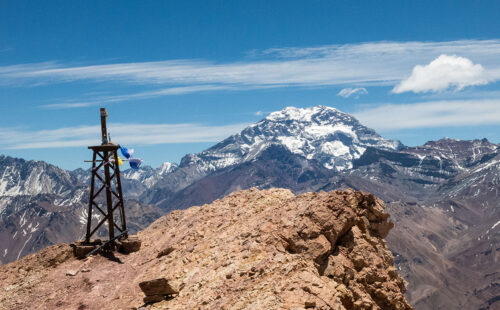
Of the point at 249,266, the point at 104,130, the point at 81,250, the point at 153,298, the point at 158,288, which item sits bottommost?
the point at 153,298

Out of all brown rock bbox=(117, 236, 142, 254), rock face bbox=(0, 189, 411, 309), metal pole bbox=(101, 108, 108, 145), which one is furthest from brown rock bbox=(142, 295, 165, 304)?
metal pole bbox=(101, 108, 108, 145)

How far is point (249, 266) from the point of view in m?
24.0

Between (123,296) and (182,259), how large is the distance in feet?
10.8

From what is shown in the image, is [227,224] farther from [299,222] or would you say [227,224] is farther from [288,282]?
[288,282]

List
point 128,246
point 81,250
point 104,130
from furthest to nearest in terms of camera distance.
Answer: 1. point 104,130
2. point 128,246
3. point 81,250

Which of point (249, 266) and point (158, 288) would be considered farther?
point (158, 288)

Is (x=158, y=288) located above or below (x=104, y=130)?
Answer: below

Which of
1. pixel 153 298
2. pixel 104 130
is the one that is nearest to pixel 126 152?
pixel 104 130

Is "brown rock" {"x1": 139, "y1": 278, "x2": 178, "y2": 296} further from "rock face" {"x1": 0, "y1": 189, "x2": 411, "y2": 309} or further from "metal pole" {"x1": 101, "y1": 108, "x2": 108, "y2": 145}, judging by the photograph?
"metal pole" {"x1": 101, "y1": 108, "x2": 108, "y2": 145}

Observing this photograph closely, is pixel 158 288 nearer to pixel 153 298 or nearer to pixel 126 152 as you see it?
pixel 153 298

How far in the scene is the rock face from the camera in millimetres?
22031

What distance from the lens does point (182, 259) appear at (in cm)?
2898

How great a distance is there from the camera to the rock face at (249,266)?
22031mm

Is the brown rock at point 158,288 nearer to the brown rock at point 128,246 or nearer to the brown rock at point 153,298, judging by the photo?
the brown rock at point 153,298
